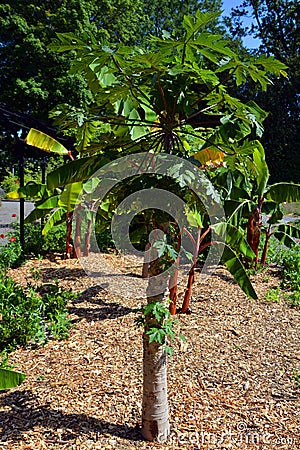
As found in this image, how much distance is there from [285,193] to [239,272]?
2192 millimetres

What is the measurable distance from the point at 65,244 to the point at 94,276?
1560 mm

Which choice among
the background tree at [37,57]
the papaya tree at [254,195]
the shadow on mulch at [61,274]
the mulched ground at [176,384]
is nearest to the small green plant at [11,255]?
the shadow on mulch at [61,274]

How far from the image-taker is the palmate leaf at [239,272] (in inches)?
131

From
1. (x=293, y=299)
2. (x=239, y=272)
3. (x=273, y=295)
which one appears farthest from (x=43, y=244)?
(x=239, y=272)

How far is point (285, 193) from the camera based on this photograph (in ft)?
17.2

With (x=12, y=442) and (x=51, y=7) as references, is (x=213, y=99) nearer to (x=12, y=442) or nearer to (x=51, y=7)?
(x=12, y=442)

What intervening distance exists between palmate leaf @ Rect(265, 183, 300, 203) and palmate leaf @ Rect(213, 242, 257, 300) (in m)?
1.92

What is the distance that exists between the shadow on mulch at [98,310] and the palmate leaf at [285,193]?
2.43 m

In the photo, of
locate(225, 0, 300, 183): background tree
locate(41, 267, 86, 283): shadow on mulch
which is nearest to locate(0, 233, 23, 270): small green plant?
locate(41, 267, 86, 283): shadow on mulch

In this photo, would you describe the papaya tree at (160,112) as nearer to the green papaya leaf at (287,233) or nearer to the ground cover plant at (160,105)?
the ground cover plant at (160,105)

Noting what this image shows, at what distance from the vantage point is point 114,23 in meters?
20.7

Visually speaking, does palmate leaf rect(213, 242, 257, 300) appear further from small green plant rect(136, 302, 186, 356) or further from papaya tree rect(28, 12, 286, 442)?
small green plant rect(136, 302, 186, 356)

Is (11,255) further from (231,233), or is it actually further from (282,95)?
(282,95)

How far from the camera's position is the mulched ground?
2.61m
